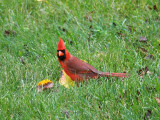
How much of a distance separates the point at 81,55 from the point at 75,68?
53cm

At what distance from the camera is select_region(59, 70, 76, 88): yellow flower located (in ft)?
12.5

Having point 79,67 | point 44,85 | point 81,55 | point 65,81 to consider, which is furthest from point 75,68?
point 81,55

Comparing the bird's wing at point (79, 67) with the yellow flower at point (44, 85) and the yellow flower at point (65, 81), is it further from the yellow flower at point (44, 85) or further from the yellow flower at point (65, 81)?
the yellow flower at point (44, 85)

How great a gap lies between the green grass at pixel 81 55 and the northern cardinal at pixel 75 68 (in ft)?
0.36

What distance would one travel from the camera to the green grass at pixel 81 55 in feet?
10.7

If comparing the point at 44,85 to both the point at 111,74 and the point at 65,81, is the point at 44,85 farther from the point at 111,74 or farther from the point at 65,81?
the point at 111,74

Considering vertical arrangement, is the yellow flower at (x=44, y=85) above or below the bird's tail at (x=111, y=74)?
below

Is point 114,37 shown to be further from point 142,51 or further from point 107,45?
point 142,51

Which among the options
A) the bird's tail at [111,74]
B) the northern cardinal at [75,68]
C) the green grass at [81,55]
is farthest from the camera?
the northern cardinal at [75,68]

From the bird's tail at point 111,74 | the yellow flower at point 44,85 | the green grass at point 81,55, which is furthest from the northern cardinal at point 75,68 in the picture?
the yellow flower at point 44,85

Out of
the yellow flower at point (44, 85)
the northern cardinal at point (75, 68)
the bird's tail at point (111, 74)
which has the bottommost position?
the yellow flower at point (44, 85)

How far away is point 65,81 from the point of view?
3.96m

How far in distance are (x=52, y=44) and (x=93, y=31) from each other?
711mm

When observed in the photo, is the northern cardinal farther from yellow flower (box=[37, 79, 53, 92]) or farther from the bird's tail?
yellow flower (box=[37, 79, 53, 92])
